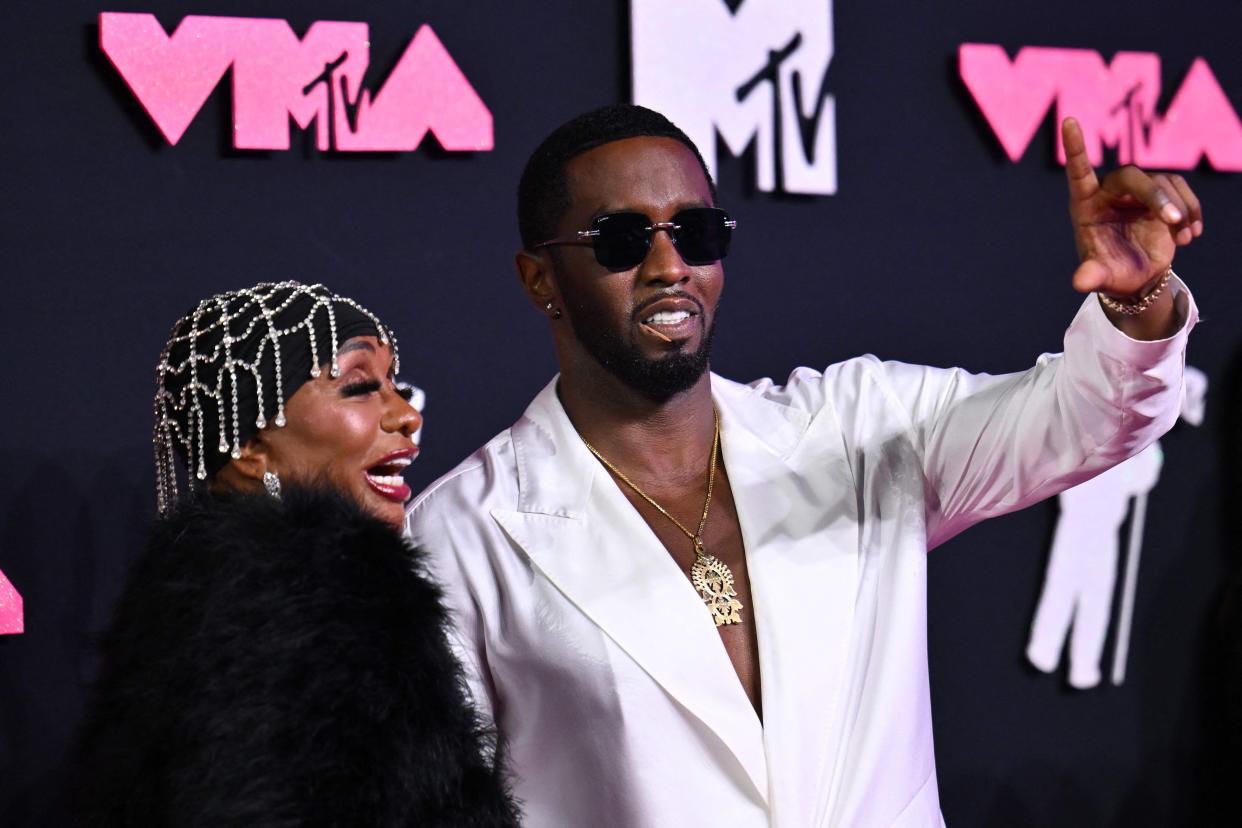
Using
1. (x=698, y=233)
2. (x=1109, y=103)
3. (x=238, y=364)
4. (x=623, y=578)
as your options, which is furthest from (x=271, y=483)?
(x=1109, y=103)

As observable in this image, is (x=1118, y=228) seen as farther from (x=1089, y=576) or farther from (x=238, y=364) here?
(x=1089, y=576)

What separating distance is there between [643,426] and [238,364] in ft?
2.35

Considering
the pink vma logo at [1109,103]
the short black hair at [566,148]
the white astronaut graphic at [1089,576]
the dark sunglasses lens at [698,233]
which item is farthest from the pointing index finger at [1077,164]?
the white astronaut graphic at [1089,576]

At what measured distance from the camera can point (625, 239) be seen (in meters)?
2.56

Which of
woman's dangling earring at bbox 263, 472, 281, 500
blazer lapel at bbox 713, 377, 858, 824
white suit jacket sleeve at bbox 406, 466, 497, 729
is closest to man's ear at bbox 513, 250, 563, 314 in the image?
blazer lapel at bbox 713, 377, 858, 824

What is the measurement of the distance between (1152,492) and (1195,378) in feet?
1.17

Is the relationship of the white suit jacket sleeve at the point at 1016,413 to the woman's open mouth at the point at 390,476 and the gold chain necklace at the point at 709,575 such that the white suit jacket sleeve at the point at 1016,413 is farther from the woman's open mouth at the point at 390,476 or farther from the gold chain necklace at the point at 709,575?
the woman's open mouth at the point at 390,476

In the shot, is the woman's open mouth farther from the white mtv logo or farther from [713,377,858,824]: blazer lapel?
the white mtv logo

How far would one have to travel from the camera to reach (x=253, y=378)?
2.47 meters

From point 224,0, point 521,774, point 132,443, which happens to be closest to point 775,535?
point 521,774

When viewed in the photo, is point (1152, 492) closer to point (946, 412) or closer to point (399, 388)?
point (946, 412)

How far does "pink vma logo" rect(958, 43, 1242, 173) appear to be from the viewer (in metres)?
4.11

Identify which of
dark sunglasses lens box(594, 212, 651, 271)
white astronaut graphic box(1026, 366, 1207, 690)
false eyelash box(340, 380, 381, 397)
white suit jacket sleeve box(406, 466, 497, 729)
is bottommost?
white astronaut graphic box(1026, 366, 1207, 690)

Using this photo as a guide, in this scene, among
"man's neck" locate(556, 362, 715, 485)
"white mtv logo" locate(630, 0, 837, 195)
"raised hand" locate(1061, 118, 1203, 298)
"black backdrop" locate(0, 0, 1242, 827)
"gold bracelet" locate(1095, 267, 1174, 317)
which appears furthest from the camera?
"white mtv logo" locate(630, 0, 837, 195)
